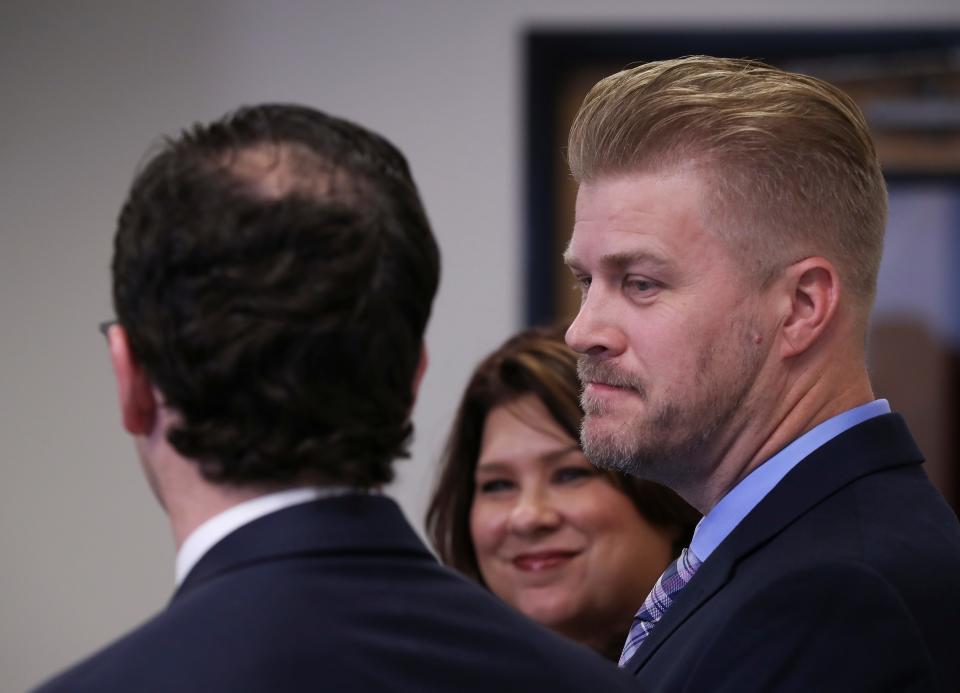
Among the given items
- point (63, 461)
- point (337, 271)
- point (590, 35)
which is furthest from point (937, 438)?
point (337, 271)

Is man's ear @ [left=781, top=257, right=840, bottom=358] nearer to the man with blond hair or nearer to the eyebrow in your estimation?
the man with blond hair

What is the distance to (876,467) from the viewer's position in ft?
3.97

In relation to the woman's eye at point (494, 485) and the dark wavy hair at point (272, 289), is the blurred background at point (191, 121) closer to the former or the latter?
the woman's eye at point (494, 485)

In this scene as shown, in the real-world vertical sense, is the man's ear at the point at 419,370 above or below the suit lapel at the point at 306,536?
above

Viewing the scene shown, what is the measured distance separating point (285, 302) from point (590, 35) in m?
2.46

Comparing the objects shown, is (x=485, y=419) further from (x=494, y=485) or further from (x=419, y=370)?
(x=419, y=370)

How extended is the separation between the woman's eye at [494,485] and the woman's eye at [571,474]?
80 mm

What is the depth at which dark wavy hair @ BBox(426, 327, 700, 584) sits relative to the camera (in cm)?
191

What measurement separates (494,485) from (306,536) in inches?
46.9

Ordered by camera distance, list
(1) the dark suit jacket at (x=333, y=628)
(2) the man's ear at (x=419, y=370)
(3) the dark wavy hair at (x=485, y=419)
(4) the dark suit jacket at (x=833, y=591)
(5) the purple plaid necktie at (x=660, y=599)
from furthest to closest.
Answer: (3) the dark wavy hair at (x=485, y=419), (5) the purple plaid necktie at (x=660, y=599), (4) the dark suit jacket at (x=833, y=591), (2) the man's ear at (x=419, y=370), (1) the dark suit jacket at (x=333, y=628)

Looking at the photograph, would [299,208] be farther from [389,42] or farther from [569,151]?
[389,42]

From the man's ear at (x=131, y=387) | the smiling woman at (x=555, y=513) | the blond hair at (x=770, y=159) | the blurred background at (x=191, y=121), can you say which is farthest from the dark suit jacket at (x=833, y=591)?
the blurred background at (x=191, y=121)

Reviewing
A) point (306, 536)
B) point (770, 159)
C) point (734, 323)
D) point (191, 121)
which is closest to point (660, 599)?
point (734, 323)

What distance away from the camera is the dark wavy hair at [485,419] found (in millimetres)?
1912
